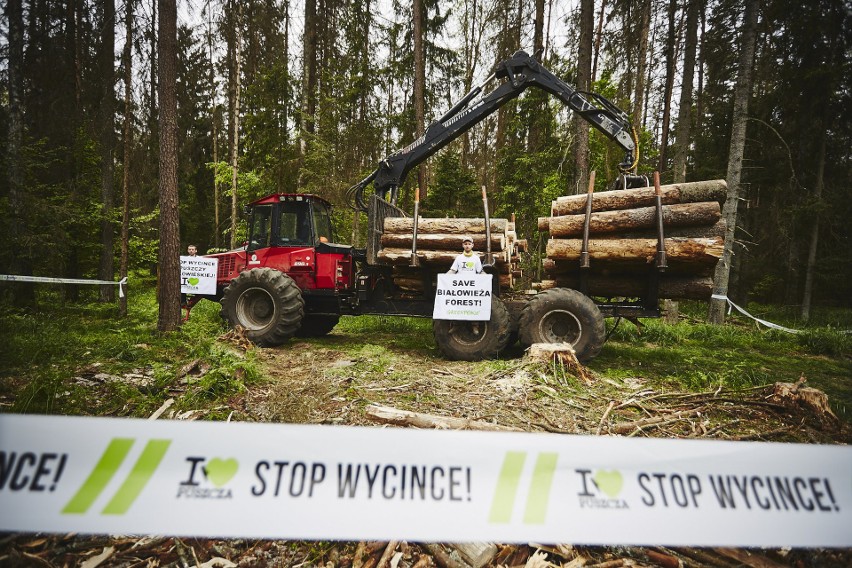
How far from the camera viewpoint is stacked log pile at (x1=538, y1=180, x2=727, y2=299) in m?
5.09

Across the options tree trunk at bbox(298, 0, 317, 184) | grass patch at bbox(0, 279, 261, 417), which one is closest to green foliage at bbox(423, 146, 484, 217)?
tree trunk at bbox(298, 0, 317, 184)

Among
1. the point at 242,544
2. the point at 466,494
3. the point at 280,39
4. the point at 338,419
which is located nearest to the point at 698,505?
the point at 466,494

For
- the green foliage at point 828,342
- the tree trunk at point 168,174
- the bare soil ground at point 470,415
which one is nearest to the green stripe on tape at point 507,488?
the bare soil ground at point 470,415

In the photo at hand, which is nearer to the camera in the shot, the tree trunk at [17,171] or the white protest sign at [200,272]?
the tree trunk at [17,171]

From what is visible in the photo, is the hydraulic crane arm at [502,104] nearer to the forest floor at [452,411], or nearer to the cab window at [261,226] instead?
the cab window at [261,226]

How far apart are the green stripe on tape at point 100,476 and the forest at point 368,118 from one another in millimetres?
5518

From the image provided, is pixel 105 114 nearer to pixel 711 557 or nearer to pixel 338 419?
pixel 338 419

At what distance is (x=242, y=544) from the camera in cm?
197

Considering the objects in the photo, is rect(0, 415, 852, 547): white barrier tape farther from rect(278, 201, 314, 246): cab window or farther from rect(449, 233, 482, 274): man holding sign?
rect(278, 201, 314, 246): cab window

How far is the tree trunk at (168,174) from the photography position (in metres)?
6.28

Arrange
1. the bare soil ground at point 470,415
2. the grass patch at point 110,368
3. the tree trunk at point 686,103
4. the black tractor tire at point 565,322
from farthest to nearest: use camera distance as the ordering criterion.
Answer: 1. the tree trunk at point 686,103
2. the black tractor tire at point 565,322
3. the grass patch at point 110,368
4. the bare soil ground at point 470,415

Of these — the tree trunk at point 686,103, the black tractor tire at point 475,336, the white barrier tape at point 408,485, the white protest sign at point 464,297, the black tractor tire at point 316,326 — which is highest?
the tree trunk at point 686,103

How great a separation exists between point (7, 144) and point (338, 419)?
930 cm

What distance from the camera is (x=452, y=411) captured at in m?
3.43
